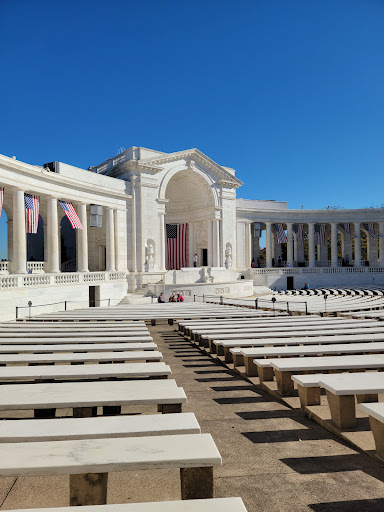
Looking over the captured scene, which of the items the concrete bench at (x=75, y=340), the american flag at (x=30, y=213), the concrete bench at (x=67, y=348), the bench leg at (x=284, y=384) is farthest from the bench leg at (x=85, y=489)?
the american flag at (x=30, y=213)

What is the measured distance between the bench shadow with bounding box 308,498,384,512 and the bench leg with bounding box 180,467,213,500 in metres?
0.97

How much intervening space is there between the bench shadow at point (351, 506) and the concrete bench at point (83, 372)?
3153 mm

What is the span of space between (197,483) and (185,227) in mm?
49389

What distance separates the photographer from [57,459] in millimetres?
3064

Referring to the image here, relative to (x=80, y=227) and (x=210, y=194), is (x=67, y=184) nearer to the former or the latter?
(x=80, y=227)

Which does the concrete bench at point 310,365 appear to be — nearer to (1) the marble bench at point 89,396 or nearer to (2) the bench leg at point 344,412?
(2) the bench leg at point 344,412

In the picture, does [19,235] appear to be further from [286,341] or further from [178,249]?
[178,249]

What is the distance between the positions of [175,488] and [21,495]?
1.47 metres

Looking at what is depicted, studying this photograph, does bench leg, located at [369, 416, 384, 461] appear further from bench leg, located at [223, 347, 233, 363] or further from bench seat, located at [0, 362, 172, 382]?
bench leg, located at [223, 347, 233, 363]

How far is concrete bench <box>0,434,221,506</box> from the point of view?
117 inches

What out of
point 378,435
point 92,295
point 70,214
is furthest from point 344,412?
point 70,214

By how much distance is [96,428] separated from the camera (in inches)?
147

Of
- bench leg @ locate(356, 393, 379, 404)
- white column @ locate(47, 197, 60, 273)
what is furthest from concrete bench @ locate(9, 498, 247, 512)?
white column @ locate(47, 197, 60, 273)

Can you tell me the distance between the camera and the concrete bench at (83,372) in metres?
5.90
